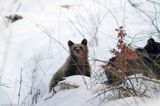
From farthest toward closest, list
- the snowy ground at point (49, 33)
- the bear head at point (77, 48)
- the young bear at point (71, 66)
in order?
the snowy ground at point (49, 33)
the bear head at point (77, 48)
the young bear at point (71, 66)

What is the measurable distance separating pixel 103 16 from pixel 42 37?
4.27 feet

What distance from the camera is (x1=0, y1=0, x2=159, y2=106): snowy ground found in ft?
29.5

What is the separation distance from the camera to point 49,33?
10344 mm

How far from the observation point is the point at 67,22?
1091cm

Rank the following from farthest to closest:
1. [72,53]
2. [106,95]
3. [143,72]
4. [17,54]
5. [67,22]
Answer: [67,22]
[17,54]
[72,53]
[143,72]
[106,95]

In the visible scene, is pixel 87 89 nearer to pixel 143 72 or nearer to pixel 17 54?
pixel 143 72

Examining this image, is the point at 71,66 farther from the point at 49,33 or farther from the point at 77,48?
the point at 49,33

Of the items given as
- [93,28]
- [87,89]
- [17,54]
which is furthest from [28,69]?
[87,89]

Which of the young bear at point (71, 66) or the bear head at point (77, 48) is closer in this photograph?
the young bear at point (71, 66)

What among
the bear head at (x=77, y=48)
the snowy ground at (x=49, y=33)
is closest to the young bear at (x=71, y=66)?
the bear head at (x=77, y=48)

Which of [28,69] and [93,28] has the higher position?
[93,28]

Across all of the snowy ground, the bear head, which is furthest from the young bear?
the snowy ground

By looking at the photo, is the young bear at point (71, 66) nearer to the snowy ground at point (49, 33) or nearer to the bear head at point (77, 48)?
the bear head at point (77, 48)

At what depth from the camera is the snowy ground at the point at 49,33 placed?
8.99 m
